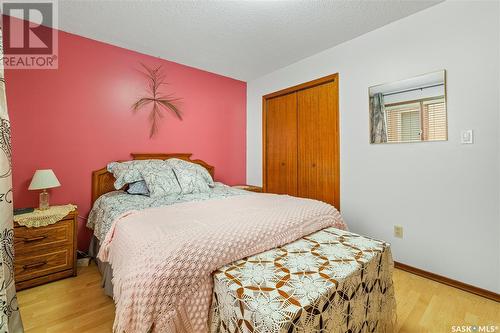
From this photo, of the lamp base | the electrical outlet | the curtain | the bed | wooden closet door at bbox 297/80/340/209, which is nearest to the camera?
the bed

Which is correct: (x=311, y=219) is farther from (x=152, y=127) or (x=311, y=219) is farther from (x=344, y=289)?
(x=152, y=127)

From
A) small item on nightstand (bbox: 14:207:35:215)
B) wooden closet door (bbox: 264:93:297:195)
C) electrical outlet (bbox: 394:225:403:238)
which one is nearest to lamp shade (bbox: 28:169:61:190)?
small item on nightstand (bbox: 14:207:35:215)

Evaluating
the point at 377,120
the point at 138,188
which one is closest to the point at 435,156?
the point at 377,120

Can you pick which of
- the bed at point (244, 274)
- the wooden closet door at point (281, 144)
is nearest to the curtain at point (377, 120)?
the wooden closet door at point (281, 144)

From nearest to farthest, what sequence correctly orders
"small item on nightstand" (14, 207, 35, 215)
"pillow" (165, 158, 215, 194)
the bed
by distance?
the bed < "small item on nightstand" (14, 207, 35, 215) < "pillow" (165, 158, 215, 194)

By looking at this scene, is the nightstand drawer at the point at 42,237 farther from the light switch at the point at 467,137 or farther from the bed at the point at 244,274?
the light switch at the point at 467,137

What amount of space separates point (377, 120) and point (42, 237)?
10.8 ft

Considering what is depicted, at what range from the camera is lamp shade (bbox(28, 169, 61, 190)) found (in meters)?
2.04

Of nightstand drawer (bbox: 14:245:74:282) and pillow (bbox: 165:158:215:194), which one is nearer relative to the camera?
nightstand drawer (bbox: 14:245:74:282)

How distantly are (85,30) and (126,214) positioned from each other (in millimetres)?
2002

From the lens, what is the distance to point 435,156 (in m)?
2.05

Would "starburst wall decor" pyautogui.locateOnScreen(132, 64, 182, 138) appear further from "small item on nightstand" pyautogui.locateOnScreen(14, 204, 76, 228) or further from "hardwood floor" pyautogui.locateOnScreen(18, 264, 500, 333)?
"hardwood floor" pyautogui.locateOnScreen(18, 264, 500, 333)

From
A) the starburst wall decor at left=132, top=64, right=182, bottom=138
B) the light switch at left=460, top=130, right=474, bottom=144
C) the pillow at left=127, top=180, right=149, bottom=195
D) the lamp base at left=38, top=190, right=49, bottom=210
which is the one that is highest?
the starburst wall decor at left=132, top=64, right=182, bottom=138

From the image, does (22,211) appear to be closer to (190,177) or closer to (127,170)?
(127,170)
